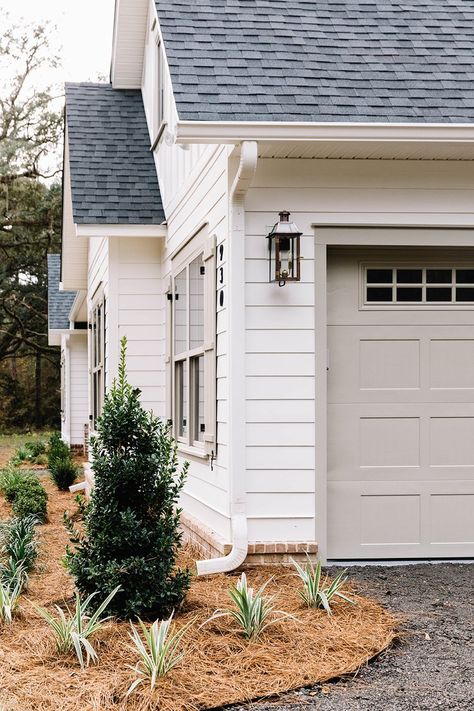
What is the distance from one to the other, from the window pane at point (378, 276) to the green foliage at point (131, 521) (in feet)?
7.62

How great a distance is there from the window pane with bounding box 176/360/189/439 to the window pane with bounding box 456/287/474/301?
2702 millimetres

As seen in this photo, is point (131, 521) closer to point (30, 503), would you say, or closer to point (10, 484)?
point (30, 503)

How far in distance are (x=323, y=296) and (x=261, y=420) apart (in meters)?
0.98

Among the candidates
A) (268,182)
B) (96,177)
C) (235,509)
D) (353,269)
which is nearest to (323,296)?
(353,269)

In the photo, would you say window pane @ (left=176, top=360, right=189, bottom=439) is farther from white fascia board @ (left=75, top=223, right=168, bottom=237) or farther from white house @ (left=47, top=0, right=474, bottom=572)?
white fascia board @ (left=75, top=223, right=168, bottom=237)

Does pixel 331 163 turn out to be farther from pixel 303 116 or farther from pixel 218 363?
pixel 218 363

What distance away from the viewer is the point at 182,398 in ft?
29.1

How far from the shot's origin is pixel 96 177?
9.87 meters

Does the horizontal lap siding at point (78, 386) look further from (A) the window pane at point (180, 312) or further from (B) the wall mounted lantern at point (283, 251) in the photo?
(B) the wall mounted lantern at point (283, 251)

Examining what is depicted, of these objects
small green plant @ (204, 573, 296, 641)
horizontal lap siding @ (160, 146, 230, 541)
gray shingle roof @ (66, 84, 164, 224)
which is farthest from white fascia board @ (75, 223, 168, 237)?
small green plant @ (204, 573, 296, 641)

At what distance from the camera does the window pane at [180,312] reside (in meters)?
8.58

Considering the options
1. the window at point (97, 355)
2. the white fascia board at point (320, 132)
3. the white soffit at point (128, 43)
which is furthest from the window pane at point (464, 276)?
the white soffit at point (128, 43)

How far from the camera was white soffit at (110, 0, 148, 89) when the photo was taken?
34.9ft

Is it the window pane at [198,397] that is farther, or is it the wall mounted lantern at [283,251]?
the window pane at [198,397]
